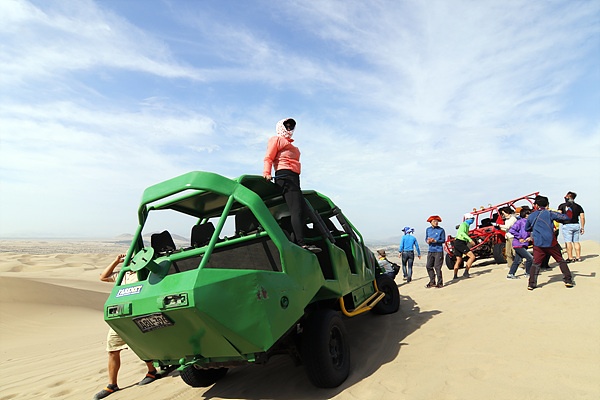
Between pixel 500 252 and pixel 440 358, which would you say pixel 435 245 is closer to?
pixel 500 252

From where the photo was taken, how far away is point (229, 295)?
3.12 m

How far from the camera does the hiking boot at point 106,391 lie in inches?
186

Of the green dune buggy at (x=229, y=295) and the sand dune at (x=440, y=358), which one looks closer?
the green dune buggy at (x=229, y=295)

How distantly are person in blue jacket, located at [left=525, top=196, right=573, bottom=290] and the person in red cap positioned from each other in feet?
7.31

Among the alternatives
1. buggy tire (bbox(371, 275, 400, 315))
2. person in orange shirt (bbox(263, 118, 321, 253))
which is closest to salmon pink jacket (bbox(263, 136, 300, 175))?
person in orange shirt (bbox(263, 118, 321, 253))

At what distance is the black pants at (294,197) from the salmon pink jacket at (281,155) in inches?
2.7

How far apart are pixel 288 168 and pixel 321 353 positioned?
79.1 inches

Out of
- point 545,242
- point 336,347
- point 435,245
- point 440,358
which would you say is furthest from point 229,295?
point 435,245

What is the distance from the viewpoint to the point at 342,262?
493cm

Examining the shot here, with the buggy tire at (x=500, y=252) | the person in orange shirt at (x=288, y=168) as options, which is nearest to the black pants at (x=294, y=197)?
the person in orange shirt at (x=288, y=168)

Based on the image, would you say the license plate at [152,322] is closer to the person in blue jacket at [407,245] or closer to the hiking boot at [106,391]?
the hiking boot at [106,391]

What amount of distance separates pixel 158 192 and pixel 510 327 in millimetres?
4766

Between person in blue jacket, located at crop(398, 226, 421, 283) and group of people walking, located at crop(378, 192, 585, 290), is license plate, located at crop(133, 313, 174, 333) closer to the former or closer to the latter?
group of people walking, located at crop(378, 192, 585, 290)

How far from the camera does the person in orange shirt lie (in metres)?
4.35
